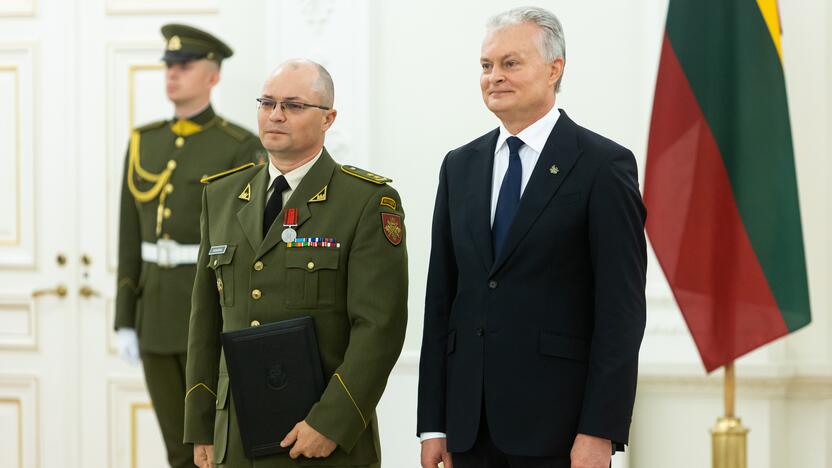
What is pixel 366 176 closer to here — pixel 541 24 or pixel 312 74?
pixel 312 74

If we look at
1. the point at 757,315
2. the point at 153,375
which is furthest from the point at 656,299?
the point at 153,375

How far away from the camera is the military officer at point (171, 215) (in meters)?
3.55

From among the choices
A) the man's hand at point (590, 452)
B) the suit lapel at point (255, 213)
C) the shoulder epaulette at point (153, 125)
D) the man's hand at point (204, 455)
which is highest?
the shoulder epaulette at point (153, 125)

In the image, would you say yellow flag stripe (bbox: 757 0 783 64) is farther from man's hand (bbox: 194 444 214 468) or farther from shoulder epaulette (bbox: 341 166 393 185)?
man's hand (bbox: 194 444 214 468)

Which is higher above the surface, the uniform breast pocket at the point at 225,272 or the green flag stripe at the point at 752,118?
the green flag stripe at the point at 752,118

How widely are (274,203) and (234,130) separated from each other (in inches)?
55.9

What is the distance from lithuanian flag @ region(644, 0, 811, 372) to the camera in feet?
10.7

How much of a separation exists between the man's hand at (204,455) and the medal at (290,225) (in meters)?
0.48

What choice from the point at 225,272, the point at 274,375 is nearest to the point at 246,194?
the point at 225,272

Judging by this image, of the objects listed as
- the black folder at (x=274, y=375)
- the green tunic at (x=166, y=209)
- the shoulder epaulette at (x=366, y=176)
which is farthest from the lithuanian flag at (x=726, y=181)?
the black folder at (x=274, y=375)

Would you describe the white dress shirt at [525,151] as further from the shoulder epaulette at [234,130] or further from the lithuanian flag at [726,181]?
the shoulder epaulette at [234,130]

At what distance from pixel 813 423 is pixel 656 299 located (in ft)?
2.08

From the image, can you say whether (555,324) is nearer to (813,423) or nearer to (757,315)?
(757,315)

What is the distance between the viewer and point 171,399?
3.55 meters
